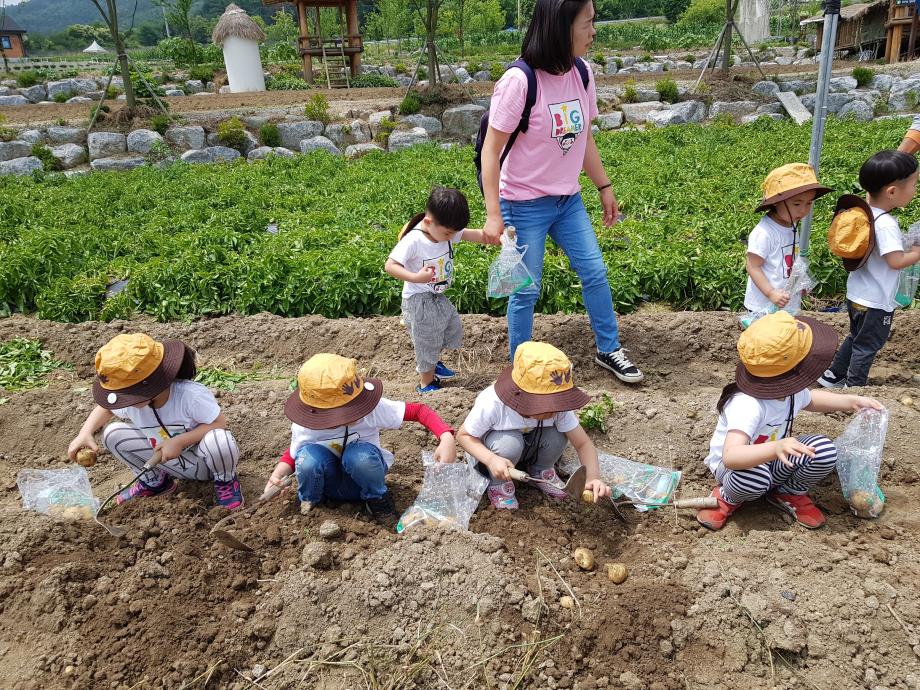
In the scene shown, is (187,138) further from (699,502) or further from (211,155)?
(699,502)

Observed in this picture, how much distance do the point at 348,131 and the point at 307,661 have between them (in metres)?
14.8

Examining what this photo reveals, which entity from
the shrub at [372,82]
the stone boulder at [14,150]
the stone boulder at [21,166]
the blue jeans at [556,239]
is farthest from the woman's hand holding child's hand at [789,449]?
the shrub at [372,82]

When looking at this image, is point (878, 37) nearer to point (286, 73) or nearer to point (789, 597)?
point (286, 73)

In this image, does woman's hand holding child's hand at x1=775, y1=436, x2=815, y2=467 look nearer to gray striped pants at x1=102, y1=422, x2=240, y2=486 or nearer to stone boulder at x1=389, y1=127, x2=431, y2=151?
gray striped pants at x1=102, y1=422, x2=240, y2=486

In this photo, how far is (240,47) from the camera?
70.4 feet

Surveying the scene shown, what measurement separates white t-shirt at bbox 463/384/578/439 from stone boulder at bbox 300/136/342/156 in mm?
12774

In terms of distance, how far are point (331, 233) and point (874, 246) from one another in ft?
16.3

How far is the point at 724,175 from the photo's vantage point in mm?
8844

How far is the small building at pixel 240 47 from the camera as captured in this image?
2122 cm

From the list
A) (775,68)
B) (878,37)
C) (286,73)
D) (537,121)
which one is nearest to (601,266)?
(537,121)

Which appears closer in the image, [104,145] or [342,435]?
[342,435]

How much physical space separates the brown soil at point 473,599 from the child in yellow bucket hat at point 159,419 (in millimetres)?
170

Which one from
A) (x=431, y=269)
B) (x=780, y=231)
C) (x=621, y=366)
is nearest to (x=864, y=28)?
(x=780, y=231)

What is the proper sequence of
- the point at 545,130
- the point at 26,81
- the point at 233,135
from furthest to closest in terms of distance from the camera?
1. the point at 26,81
2. the point at 233,135
3. the point at 545,130
